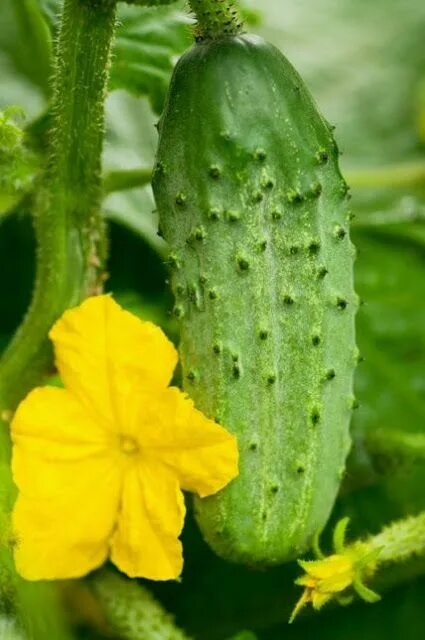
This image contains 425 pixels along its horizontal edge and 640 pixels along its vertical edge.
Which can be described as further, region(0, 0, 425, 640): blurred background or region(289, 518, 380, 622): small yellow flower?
region(0, 0, 425, 640): blurred background

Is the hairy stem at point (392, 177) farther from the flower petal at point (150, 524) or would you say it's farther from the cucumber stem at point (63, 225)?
the flower petal at point (150, 524)

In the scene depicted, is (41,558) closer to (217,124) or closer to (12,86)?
(217,124)

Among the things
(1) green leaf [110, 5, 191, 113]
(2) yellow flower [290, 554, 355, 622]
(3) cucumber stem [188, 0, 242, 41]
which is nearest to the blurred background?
(1) green leaf [110, 5, 191, 113]

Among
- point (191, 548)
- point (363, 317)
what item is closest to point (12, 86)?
point (363, 317)

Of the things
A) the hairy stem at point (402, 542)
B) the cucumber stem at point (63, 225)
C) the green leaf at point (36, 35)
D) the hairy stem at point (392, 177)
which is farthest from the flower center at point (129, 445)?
the hairy stem at point (392, 177)

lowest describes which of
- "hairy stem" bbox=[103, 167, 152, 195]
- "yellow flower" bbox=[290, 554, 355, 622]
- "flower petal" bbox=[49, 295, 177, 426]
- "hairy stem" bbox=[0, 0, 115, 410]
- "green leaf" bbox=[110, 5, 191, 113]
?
"yellow flower" bbox=[290, 554, 355, 622]

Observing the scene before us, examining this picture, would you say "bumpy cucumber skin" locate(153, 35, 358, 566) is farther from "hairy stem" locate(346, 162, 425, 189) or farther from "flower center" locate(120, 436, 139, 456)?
"hairy stem" locate(346, 162, 425, 189)

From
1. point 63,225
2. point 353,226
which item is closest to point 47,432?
point 63,225
